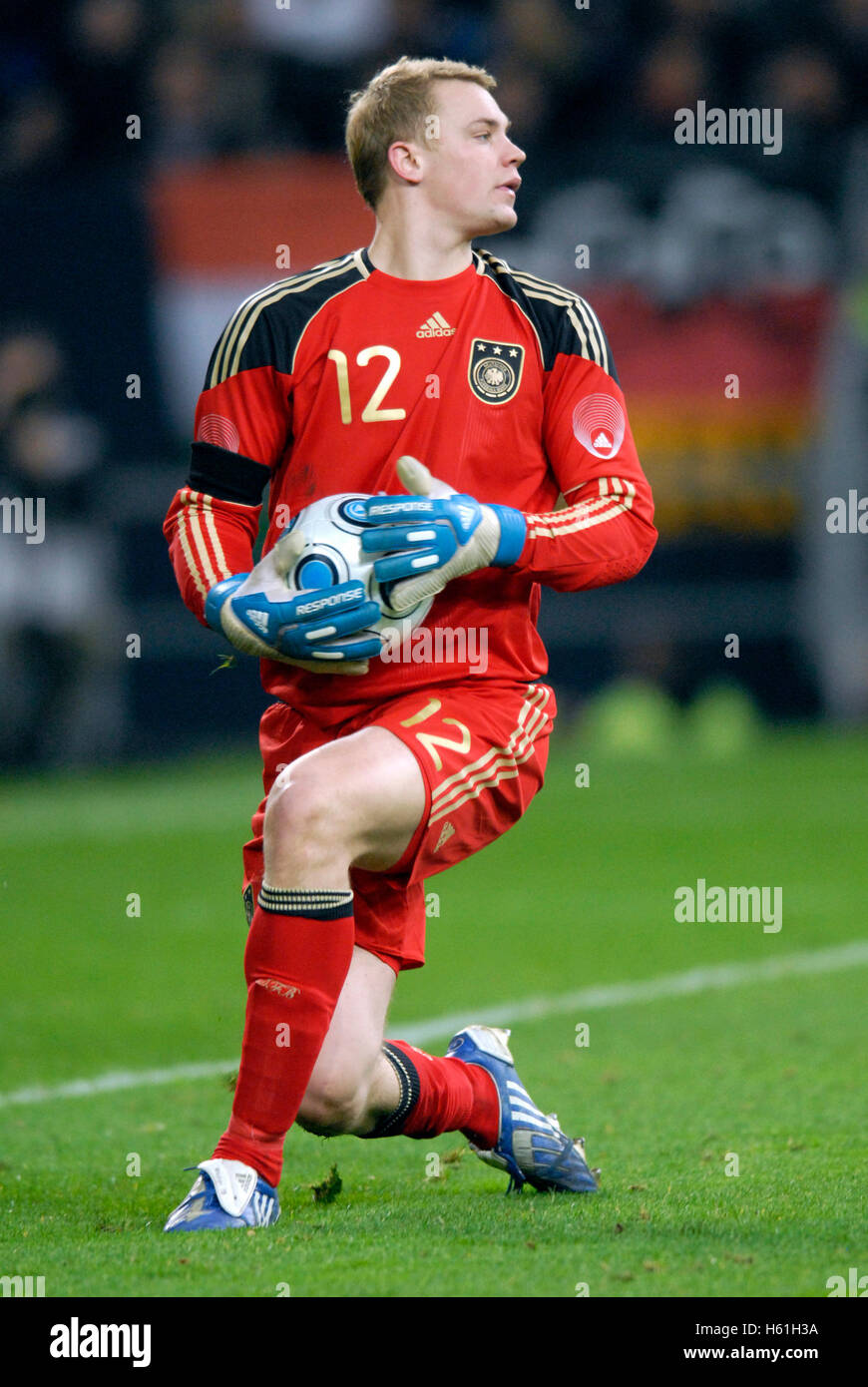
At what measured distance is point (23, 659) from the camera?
12.3m

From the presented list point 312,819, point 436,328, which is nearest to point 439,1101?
point 312,819

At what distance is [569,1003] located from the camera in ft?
21.6

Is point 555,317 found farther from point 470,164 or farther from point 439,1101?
point 439,1101

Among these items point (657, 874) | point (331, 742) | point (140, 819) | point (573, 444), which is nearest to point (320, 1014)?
point (331, 742)

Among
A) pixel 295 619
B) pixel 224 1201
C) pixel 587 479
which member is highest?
pixel 587 479

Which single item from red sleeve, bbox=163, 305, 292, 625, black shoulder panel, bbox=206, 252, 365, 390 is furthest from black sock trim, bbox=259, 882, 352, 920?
black shoulder panel, bbox=206, 252, 365, 390

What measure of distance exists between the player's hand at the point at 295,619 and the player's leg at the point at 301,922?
19cm

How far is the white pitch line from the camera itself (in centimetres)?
553

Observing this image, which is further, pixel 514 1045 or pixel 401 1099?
pixel 514 1045

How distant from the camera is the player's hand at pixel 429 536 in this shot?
368 cm

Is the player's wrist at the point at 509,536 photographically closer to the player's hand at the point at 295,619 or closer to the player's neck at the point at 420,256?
the player's hand at the point at 295,619

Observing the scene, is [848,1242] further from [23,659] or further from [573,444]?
[23,659]

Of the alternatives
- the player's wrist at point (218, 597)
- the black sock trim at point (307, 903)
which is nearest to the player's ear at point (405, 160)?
the player's wrist at point (218, 597)

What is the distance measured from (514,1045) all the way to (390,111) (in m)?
2.91
